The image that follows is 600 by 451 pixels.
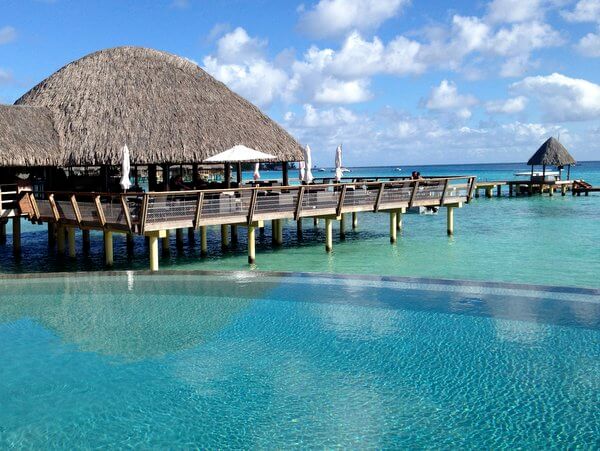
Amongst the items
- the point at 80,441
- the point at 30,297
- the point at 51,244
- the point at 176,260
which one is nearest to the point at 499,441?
the point at 80,441

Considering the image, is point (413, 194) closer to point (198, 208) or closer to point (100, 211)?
point (198, 208)

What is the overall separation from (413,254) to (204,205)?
21.6 feet

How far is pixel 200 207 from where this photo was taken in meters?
14.1

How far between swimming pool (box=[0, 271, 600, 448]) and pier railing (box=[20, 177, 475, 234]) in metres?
2.40

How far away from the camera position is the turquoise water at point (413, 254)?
51.0ft

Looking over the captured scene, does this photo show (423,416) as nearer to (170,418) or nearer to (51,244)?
(170,418)

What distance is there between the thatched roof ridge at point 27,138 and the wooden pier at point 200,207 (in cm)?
88

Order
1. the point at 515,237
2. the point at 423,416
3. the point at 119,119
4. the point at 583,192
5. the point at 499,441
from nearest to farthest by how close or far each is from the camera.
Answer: the point at 499,441 < the point at 423,416 < the point at 119,119 < the point at 515,237 < the point at 583,192

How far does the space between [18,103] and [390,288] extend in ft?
42.7

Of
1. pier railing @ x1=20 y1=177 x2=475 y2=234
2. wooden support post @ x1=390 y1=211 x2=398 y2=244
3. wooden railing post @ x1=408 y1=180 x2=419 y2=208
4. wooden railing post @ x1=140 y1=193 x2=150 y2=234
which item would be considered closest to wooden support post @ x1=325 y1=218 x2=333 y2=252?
pier railing @ x1=20 y1=177 x2=475 y2=234

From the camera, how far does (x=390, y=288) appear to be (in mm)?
11188

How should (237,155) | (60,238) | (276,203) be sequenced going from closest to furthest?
1. (237,155)
2. (276,203)
3. (60,238)

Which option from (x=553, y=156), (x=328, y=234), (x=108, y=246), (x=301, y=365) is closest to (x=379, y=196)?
(x=328, y=234)

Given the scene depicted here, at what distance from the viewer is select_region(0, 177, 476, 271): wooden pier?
1363 cm
